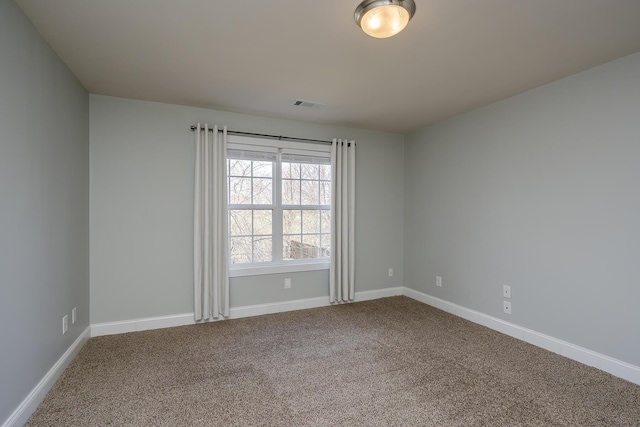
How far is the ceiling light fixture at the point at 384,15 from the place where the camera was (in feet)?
5.43

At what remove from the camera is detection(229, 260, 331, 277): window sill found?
3.65 m

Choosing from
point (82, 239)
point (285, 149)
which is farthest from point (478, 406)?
point (82, 239)

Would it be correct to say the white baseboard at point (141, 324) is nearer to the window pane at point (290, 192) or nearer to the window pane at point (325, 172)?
the window pane at point (290, 192)

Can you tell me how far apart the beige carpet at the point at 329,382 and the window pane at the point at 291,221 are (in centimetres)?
122

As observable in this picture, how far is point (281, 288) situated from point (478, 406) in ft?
7.99

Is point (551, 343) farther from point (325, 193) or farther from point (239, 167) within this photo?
point (239, 167)

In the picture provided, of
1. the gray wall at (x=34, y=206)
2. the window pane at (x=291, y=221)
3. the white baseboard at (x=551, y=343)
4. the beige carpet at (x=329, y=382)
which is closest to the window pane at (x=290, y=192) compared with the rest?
the window pane at (x=291, y=221)

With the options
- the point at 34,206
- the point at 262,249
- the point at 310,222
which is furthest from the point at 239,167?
the point at 34,206

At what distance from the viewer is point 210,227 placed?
3.43m

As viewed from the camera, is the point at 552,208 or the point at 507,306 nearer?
the point at 552,208

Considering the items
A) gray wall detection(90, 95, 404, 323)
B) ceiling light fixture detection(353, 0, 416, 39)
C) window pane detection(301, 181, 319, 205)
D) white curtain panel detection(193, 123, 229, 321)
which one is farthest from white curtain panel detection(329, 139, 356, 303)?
ceiling light fixture detection(353, 0, 416, 39)

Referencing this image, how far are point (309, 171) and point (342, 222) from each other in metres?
0.80

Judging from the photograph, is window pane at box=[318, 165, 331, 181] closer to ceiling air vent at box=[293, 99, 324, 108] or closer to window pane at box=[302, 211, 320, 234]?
window pane at box=[302, 211, 320, 234]

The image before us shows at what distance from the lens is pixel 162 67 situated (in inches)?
98.3
